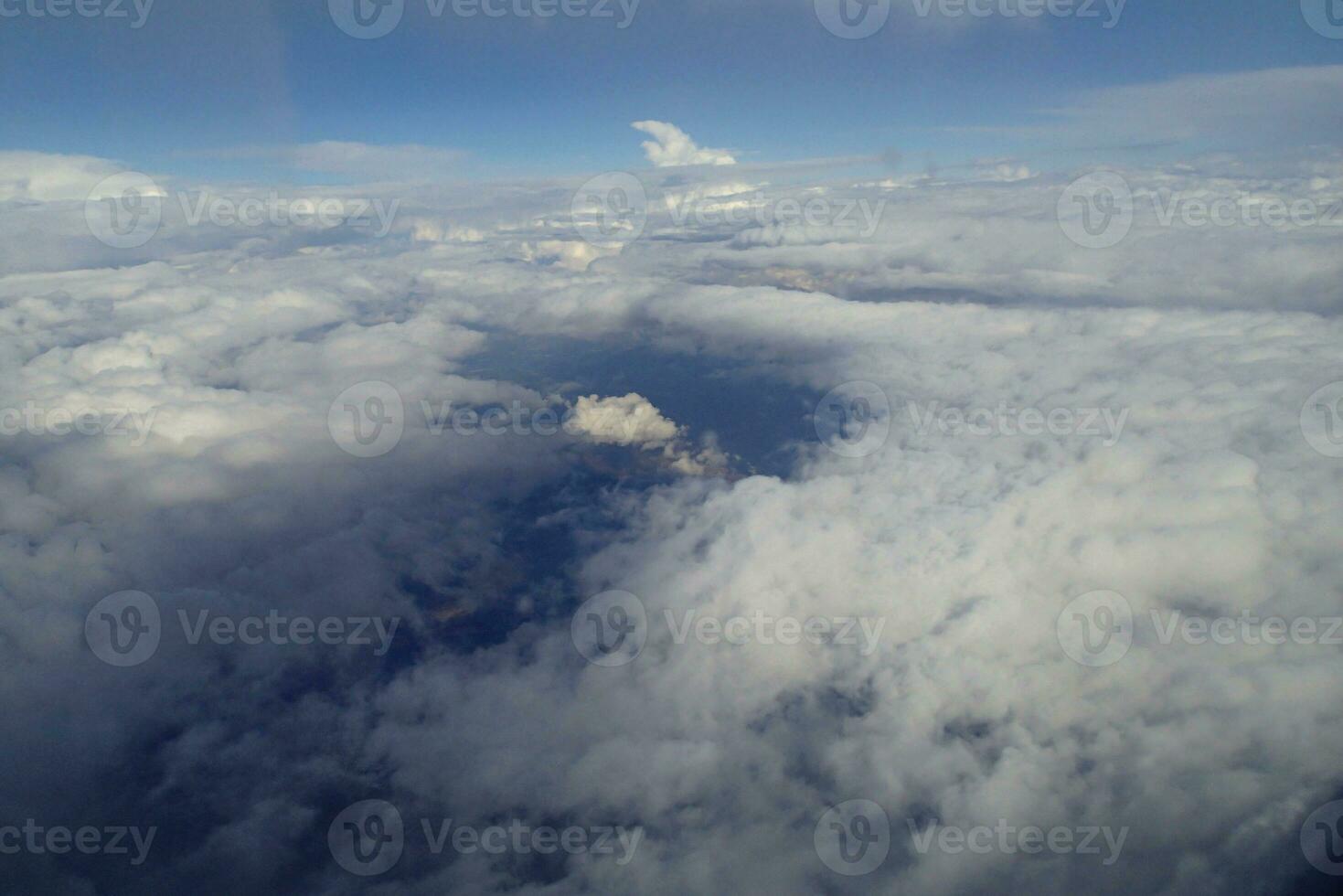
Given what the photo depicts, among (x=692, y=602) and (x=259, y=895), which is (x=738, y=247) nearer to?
(x=692, y=602)

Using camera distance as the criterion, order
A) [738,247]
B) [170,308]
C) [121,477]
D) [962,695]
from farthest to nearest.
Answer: [738,247]
[170,308]
[121,477]
[962,695]

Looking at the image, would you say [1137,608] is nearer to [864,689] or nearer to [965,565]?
[965,565]

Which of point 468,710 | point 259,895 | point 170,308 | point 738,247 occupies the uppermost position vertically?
point 738,247

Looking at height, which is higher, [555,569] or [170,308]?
[170,308]

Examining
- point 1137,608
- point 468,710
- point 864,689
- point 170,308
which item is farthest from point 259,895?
point 170,308

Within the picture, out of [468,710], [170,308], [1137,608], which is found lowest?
[468,710]

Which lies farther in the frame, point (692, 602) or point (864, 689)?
point (692, 602)

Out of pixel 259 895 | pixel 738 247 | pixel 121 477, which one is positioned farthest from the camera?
pixel 738 247

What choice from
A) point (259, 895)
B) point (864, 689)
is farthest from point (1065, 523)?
point (259, 895)

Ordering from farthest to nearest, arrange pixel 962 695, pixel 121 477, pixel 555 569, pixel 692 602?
1. pixel 555 569
2. pixel 121 477
3. pixel 692 602
4. pixel 962 695
